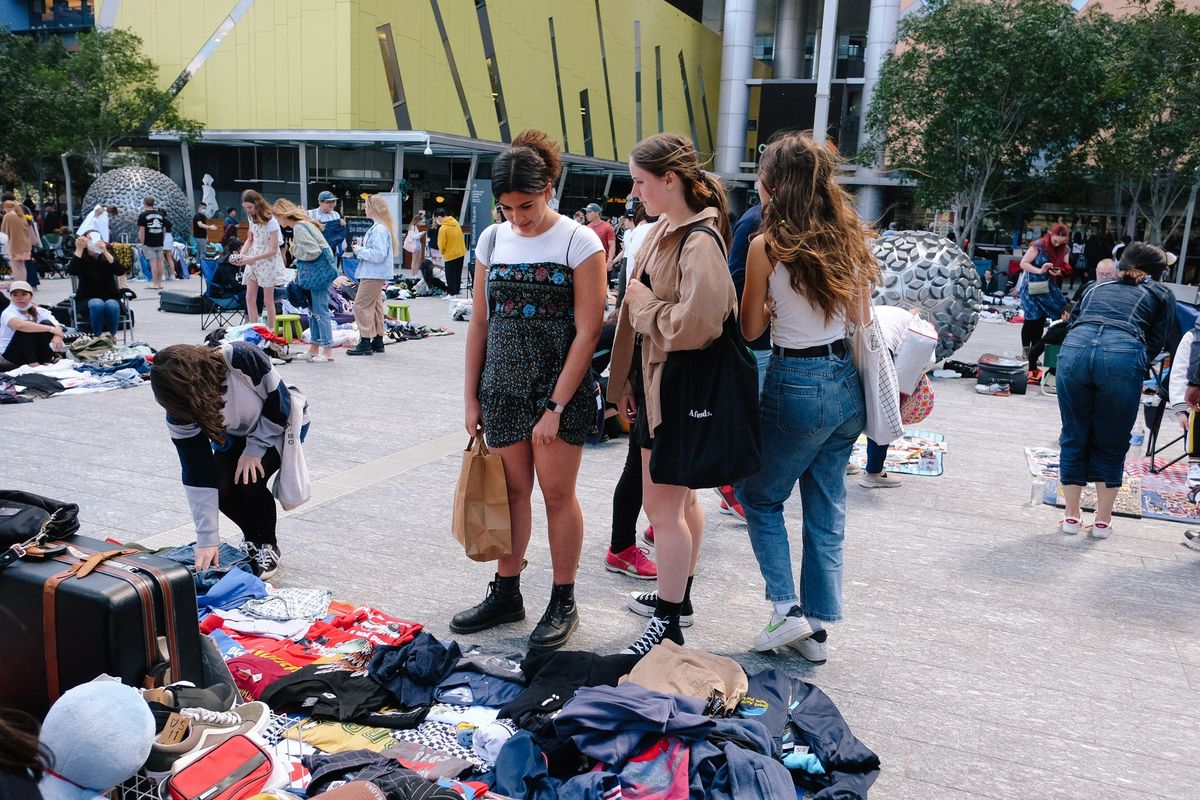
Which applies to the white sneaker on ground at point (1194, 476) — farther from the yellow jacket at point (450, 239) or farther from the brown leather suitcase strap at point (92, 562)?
the yellow jacket at point (450, 239)

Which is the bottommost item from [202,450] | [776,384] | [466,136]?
[202,450]

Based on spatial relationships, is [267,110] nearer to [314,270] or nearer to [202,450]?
[314,270]

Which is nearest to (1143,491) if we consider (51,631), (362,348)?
Answer: (51,631)

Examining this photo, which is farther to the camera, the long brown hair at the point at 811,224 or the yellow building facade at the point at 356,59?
the yellow building facade at the point at 356,59

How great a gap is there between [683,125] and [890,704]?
1639 inches

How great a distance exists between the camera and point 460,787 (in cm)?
256

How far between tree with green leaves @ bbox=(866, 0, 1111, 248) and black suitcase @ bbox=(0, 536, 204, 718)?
78.0 ft

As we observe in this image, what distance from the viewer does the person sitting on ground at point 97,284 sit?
399 inches

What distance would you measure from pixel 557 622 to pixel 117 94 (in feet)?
88.1

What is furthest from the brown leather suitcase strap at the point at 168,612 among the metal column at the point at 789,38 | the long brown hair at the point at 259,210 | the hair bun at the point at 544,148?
the metal column at the point at 789,38

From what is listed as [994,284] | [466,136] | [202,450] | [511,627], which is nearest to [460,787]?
[511,627]

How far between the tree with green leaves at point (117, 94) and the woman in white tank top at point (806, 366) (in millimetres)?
25382

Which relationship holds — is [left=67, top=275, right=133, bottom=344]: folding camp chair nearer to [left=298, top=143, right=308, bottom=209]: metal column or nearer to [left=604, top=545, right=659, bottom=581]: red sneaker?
[left=604, top=545, right=659, bottom=581]: red sneaker

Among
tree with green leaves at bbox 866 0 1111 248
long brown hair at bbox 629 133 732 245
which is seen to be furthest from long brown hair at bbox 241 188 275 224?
tree with green leaves at bbox 866 0 1111 248
